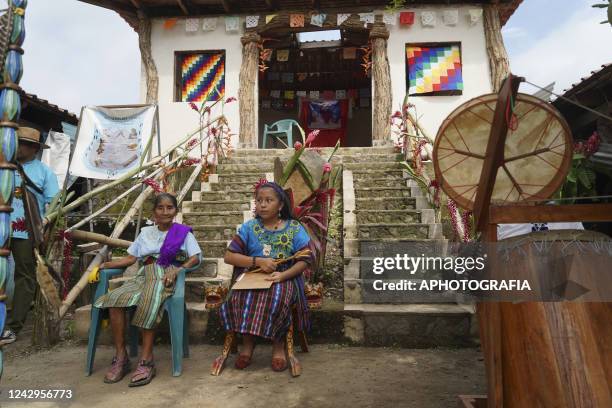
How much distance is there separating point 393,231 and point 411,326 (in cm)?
154

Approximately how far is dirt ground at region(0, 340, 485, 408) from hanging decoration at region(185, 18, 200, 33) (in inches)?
309

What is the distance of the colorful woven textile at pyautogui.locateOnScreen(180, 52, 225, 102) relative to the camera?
9266 millimetres

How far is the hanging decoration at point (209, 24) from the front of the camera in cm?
925

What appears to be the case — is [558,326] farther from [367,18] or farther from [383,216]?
[367,18]

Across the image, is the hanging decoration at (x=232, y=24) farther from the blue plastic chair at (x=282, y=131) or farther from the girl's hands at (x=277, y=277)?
the girl's hands at (x=277, y=277)

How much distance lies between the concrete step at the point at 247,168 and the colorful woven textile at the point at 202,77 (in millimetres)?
2946

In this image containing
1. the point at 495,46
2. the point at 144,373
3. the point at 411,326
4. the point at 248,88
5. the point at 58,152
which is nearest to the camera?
the point at 144,373

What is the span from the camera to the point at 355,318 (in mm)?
3396

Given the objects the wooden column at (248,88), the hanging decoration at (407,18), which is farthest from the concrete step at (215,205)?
the hanging decoration at (407,18)

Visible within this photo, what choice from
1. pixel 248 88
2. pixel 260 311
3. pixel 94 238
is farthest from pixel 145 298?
pixel 248 88

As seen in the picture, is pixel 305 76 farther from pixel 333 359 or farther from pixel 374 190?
pixel 333 359

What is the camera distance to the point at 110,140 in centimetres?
611

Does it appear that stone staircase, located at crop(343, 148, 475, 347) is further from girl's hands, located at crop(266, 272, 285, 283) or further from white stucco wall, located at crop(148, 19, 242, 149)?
white stucco wall, located at crop(148, 19, 242, 149)

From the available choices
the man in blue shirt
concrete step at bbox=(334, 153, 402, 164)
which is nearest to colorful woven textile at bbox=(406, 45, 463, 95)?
concrete step at bbox=(334, 153, 402, 164)
